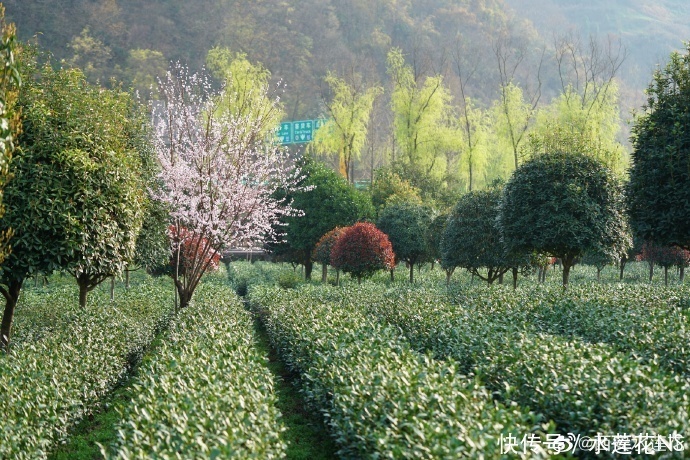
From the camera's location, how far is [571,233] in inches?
637

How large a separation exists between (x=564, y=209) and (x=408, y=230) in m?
13.0

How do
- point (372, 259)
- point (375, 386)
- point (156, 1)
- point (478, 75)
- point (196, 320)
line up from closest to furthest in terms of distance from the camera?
point (375, 386)
point (196, 320)
point (372, 259)
point (156, 1)
point (478, 75)

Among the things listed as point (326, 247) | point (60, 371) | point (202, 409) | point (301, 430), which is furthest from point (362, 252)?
point (202, 409)

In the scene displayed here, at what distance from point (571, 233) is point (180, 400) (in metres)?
12.5

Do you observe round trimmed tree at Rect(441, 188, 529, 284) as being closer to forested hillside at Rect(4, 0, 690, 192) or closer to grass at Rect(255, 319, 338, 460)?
grass at Rect(255, 319, 338, 460)

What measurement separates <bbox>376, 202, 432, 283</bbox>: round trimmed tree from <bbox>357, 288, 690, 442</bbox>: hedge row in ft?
60.5

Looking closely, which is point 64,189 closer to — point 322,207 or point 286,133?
point 322,207

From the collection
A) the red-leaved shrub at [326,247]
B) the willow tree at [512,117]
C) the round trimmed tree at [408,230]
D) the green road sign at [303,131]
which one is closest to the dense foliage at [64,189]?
the red-leaved shrub at [326,247]

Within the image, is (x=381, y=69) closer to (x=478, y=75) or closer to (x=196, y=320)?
(x=478, y=75)

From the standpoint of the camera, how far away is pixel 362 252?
24172 millimetres

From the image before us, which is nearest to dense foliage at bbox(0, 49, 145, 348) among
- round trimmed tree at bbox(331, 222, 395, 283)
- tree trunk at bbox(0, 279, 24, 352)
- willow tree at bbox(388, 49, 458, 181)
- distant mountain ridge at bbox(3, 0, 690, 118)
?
tree trunk at bbox(0, 279, 24, 352)

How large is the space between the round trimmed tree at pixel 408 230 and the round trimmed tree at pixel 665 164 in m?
14.7

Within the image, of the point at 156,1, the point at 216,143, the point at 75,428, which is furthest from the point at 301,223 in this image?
the point at 156,1

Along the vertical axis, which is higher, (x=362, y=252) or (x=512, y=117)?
(x=512, y=117)
